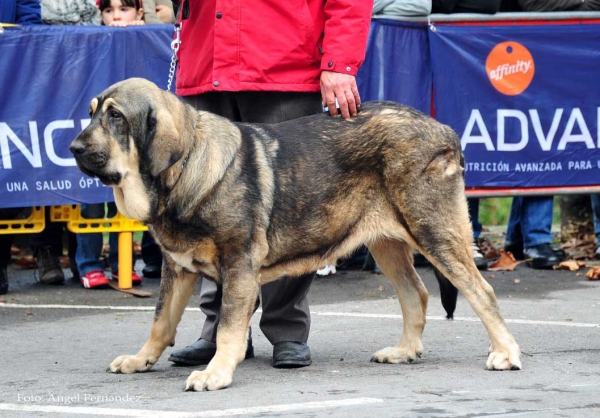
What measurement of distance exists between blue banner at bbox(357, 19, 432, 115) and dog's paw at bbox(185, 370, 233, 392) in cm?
442

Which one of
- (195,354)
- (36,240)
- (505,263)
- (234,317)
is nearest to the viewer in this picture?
(234,317)

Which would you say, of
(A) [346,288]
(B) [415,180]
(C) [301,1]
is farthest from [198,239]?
(A) [346,288]

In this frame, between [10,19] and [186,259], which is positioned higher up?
[10,19]

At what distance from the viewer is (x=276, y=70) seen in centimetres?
554

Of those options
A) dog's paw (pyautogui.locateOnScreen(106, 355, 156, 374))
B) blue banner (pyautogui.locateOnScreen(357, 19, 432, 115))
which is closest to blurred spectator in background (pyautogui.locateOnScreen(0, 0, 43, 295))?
blue banner (pyautogui.locateOnScreen(357, 19, 432, 115))

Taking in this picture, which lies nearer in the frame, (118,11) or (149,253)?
(118,11)

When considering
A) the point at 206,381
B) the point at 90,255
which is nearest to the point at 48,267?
the point at 90,255

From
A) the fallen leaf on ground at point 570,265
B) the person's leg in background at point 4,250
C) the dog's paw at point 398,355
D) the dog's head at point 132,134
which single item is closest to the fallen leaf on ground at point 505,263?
the fallen leaf on ground at point 570,265

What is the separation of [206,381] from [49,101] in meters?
4.14

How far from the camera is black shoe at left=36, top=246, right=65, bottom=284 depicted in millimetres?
8656

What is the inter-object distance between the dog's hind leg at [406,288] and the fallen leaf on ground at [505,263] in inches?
138

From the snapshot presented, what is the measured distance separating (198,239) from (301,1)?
1.46 m

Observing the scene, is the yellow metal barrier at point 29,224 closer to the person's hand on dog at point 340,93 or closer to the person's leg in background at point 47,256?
the person's leg in background at point 47,256

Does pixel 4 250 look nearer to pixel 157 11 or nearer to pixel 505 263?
pixel 157 11
